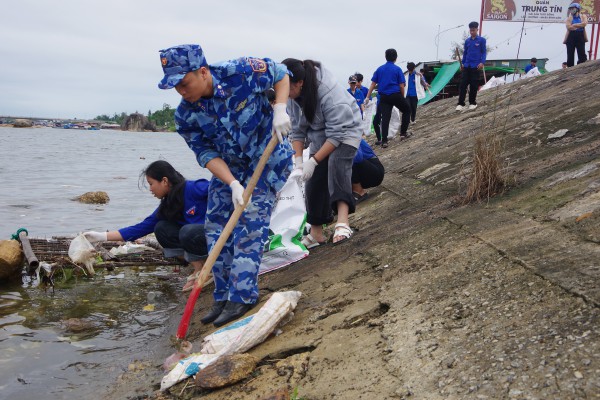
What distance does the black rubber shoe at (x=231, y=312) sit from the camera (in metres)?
3.41

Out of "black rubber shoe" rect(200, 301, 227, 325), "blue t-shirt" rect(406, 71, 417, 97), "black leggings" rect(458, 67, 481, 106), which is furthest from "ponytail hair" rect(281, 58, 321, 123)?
"blue t-shirt" rect(406, 71, 417, 97)

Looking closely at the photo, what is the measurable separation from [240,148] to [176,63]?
2.22 feet

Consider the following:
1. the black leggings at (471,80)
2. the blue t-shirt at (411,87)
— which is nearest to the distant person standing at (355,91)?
the blue t-shirt at (411,87)

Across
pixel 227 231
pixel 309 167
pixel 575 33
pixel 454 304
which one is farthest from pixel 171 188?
pixel 575 33

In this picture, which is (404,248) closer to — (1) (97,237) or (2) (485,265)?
(2) (485,265)

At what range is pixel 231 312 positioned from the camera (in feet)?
11.3

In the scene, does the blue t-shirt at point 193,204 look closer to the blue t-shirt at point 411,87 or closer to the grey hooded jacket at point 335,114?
the grey hooded jacket at point 335,114

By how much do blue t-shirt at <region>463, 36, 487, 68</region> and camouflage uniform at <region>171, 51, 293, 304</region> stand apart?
24.9 feet

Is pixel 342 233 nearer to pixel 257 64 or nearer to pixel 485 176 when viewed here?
pixel 485 176

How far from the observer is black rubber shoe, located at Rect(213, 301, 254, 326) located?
11.2ft

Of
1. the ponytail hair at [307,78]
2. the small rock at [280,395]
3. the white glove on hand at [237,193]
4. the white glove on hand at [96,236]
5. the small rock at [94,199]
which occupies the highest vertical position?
the ponytail hair at [307,78]

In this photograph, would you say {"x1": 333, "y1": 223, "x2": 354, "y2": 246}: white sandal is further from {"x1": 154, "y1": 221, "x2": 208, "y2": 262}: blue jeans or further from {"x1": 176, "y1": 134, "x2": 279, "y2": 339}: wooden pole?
{"x1": 176, "y1": 134, "x2": 279, "y2": 339}: wooden pole

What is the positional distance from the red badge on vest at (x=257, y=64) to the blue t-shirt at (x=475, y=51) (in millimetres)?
7727

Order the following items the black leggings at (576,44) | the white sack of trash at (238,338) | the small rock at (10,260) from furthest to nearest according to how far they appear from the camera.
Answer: the black leggings at (576,44), the small rock at (10,260), the white sack of trash at (238,338)
